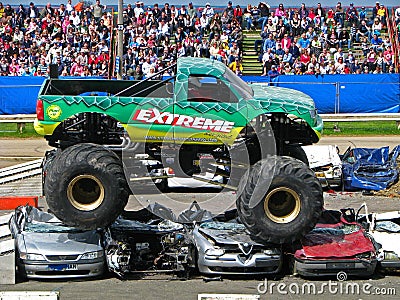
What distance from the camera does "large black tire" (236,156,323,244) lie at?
10.0 meters

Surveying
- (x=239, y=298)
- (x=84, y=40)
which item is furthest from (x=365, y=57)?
(x=239, y=298)

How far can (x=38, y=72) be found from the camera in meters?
27.8

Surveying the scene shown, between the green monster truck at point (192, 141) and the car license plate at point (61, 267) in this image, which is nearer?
the car license plate at point (61, 267)

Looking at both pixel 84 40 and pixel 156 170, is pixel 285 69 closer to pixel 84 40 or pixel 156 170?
pixel 84 40

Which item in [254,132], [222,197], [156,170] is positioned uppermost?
[254,132]

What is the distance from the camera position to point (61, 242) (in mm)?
10289

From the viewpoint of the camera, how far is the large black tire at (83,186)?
33.2ft

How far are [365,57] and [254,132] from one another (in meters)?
18.3

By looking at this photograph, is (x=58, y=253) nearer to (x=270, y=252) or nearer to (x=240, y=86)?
(x=270, y=252)

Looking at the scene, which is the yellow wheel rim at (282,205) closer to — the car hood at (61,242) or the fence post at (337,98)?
the car hood at (61,242)

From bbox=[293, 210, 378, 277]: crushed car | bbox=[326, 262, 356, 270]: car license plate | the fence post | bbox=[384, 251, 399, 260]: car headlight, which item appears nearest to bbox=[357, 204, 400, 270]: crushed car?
bbox=[384, 251, 399, 260]: car headlight

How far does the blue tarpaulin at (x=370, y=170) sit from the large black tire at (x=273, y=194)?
22.4 ft

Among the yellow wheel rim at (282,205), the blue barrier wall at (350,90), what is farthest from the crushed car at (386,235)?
the blue barrier wall at (350,90)

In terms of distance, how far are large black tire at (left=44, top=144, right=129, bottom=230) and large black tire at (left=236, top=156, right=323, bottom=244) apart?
1708mm
